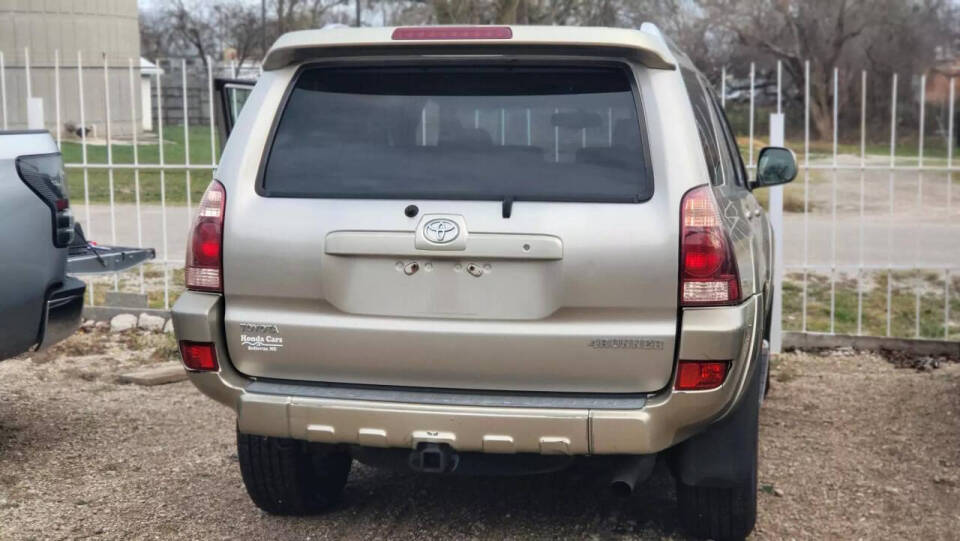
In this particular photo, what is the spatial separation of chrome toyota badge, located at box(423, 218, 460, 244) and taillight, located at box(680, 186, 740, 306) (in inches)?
27.9

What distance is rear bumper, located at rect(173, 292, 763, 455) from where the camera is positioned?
3.67 meters

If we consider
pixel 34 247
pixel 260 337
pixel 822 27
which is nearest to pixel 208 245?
pixel 260 337

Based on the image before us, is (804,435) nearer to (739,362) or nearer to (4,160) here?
(739,362)

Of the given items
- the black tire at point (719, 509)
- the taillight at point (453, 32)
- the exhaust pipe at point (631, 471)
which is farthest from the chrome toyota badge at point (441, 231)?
the black tire at point (719, 509)

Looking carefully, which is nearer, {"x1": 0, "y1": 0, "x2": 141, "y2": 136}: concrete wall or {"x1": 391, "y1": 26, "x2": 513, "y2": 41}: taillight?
{"x1": 391, "y1": 26, "x2": 513, "y2": 41}: taillight

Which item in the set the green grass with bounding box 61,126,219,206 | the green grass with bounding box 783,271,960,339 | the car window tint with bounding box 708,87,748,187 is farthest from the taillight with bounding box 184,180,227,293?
the green grass with bounding box 61,126,219,206

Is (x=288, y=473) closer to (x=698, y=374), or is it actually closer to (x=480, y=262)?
(x=480, y=262)

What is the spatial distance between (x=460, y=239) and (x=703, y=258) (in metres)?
0.76

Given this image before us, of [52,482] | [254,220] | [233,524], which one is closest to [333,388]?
[254,220]

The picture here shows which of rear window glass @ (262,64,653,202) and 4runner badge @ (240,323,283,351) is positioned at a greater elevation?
rear window glass @ (262,64,653,202)

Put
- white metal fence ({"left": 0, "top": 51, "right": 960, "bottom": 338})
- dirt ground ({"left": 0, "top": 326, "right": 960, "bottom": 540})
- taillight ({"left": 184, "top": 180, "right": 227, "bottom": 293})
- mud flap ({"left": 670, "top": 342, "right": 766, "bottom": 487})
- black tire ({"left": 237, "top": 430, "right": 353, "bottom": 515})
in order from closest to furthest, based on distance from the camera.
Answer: taillight ({"left": 184, "top": 180, "right": 227, "bottom": 293}) < mud flap ({"left": 670, "top": 342, "right": 766, "bottom": 487}) < black tire ({"left": 237, "top": 430, "right": 353, "bottom": 515}) < dirt ground ({"left": 0, "top": 326, "right": 960, "bottom": 540}) < white metal fence ({"left": 0, "top": 51, "right": 960, "bottom": 338})

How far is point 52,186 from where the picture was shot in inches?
207

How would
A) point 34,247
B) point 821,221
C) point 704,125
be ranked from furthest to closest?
1. point 821,221
2. point 34,247
3. point 704,125

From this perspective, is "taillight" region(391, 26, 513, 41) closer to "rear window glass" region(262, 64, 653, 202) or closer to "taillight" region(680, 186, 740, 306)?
"rear window glass" region(262, 64, 653, 202)
